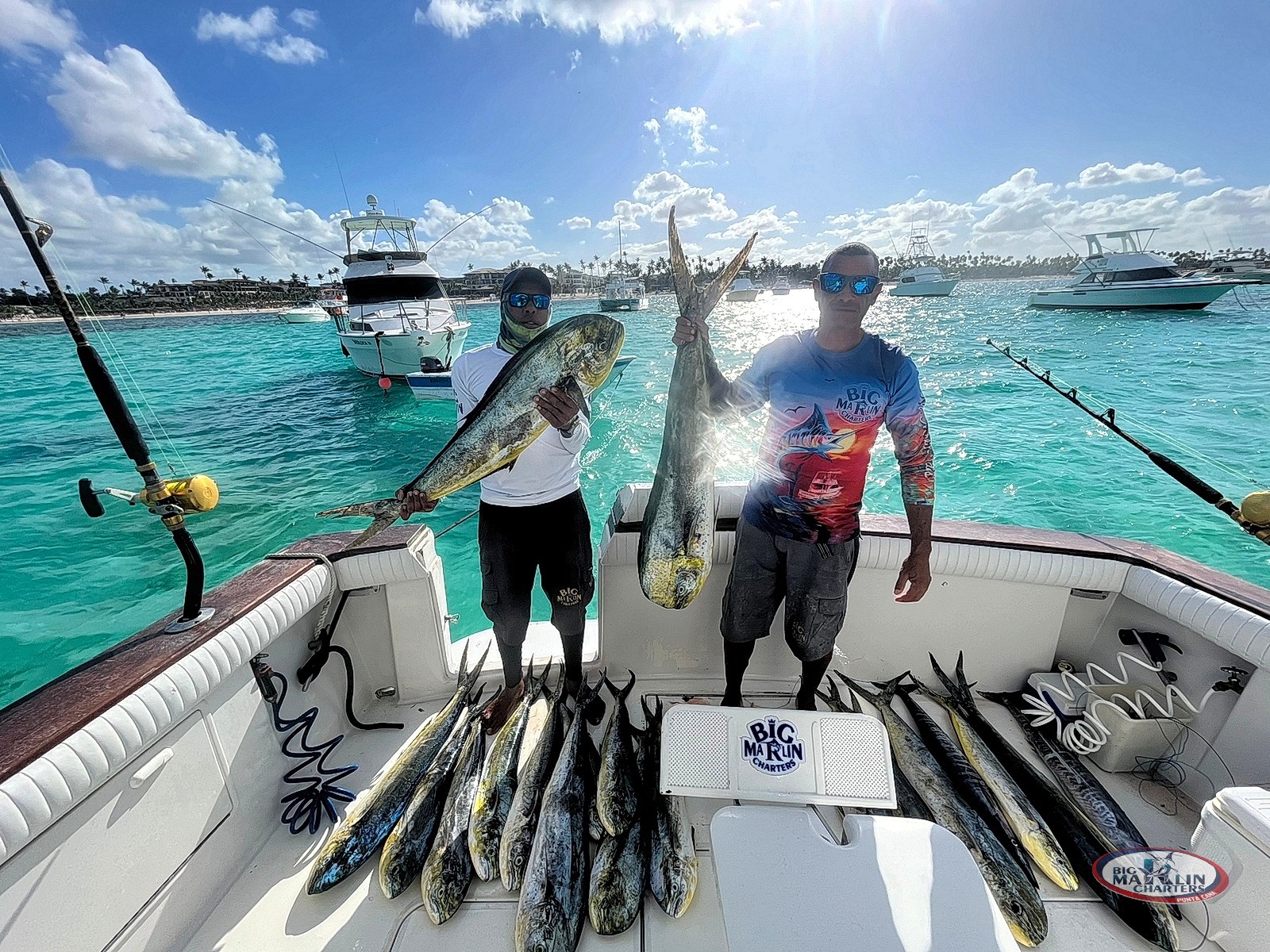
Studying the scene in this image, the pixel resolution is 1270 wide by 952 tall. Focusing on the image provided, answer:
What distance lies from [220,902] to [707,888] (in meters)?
1.82

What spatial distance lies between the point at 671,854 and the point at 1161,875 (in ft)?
5.77

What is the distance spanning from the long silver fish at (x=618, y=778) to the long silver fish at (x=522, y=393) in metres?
1.40

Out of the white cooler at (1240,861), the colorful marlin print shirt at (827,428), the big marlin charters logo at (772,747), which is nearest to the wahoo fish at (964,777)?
the white cooler at (1240,861)

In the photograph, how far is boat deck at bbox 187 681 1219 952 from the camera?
1878mm

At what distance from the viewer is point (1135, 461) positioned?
1030cm

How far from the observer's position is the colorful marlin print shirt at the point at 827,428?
222 cm

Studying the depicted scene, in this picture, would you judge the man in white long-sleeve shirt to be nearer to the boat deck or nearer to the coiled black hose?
the coiled black hose

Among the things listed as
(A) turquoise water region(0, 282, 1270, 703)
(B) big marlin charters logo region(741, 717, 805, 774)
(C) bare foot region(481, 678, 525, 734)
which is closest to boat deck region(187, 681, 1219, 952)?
→ (B) big marlin charters logo region(741, 717, 805, 774)

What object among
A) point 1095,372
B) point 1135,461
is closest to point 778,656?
point 1135,461

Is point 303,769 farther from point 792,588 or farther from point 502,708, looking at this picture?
point 792,588

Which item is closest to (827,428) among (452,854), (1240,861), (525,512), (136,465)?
(525,512)

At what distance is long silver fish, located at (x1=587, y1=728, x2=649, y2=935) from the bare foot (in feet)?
2.82

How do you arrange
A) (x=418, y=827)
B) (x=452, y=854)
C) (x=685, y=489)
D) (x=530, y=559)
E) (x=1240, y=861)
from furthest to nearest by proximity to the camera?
(x=530, y=559) < (x=685, y=489) < (x=418, y=827) < (x=452, y=854) < (x=1240, y=861)

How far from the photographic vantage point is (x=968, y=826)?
2.23 meters
